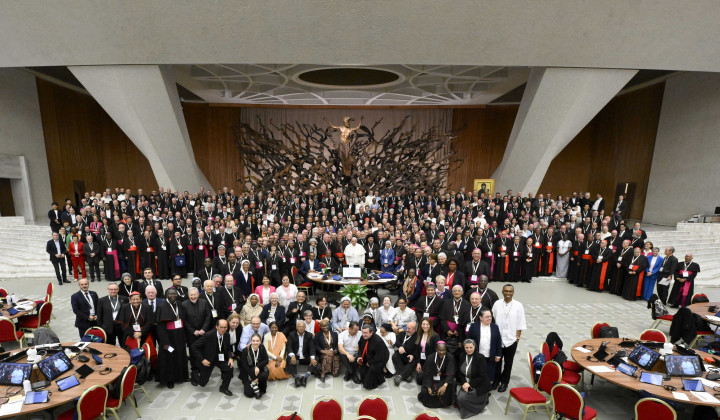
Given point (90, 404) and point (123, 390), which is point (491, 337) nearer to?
Answer: point (123, 390)

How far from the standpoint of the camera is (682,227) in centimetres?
1616

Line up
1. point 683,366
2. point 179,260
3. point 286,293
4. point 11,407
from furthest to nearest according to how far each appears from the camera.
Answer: point 179,260 < point 286,293 < point 683,366 < point 11,407

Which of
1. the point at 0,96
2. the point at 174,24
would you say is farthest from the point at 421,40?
the point at 0,96

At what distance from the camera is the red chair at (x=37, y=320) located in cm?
673

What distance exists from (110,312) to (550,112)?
1687cm

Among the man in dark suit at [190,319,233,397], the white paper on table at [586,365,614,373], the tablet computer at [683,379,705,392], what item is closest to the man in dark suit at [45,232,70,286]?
the man in dark suit at [190,319,233,397]

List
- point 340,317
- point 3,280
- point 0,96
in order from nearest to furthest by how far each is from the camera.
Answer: point 340,317, point 3,280, point 0,96

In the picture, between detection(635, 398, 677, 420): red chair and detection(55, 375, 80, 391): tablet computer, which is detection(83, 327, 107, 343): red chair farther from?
detection(635, 398, 677, 420): red chair

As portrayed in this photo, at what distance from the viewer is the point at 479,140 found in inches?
1036

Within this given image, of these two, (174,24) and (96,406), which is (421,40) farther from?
(96,406)

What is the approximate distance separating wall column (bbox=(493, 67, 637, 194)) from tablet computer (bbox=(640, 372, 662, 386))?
1366 cm

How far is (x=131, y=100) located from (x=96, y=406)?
589 inches

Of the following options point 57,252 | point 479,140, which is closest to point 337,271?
point 57,252

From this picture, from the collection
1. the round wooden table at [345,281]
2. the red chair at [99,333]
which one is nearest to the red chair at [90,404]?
the red chair at [99,333]
